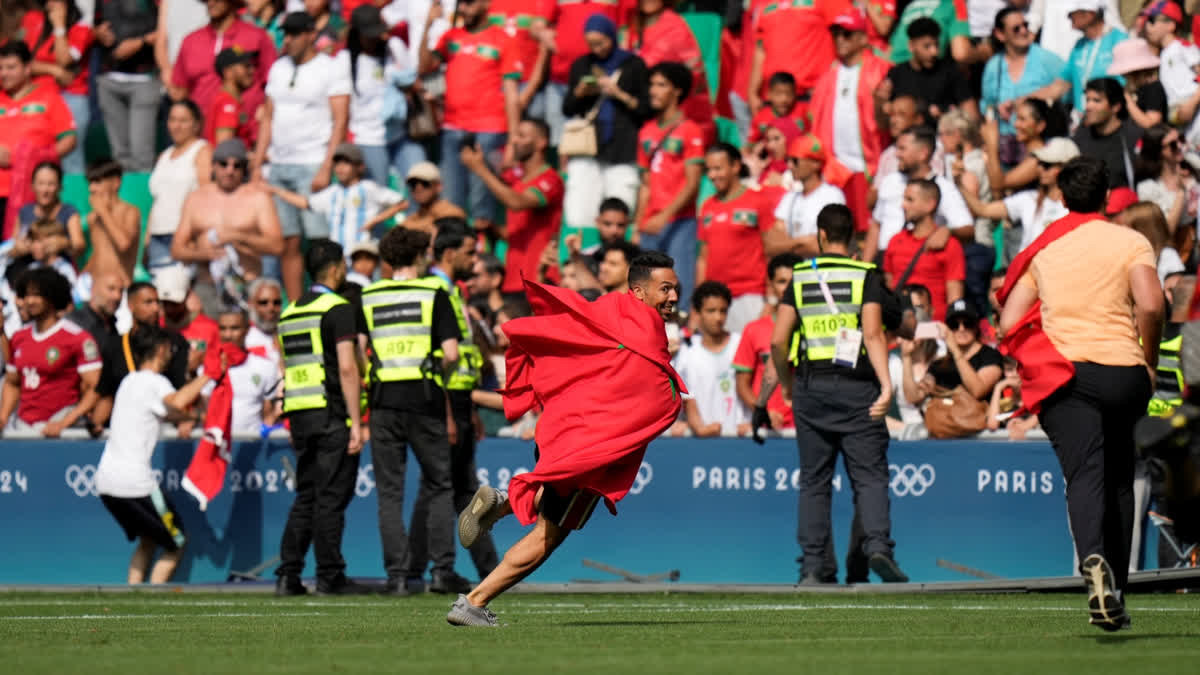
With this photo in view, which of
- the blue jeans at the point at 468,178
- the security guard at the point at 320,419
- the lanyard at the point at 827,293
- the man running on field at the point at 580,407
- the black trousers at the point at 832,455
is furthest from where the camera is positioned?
the blue jeans at the point at 468,178

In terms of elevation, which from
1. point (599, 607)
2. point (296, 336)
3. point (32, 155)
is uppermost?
point (32, 155)

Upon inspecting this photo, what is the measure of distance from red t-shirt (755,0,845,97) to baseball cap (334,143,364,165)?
12.5 ft

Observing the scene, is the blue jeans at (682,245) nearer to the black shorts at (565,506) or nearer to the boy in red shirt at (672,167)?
the boy in red shirt at (672,167)

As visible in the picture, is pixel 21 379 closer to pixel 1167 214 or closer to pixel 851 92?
pixel 851 92

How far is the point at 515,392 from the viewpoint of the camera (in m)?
10.6

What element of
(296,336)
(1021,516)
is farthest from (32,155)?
(1021,516)

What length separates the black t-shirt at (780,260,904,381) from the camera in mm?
13820

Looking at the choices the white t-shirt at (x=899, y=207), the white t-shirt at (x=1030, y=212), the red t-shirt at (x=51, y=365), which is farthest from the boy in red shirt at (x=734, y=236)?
the red t-shirt at (x=51, y=365)

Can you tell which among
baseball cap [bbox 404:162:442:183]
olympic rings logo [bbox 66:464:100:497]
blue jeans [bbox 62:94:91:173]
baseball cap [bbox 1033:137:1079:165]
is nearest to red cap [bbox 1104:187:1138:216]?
baseball cap [bbox 1033:137:1079:165]

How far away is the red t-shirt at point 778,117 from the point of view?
18.8 m

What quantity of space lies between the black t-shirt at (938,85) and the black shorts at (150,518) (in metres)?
6.97

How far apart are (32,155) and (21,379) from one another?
3.95m

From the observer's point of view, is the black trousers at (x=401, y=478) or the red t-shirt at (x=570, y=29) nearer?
the black trousers at (x=401, y=478)

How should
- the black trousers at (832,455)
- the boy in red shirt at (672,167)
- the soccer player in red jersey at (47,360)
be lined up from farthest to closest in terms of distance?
1. the boy in red shirt at (672,167)
2. the soccer player in red jersey at (47,360)
3. the black trousers at (832,455)
